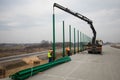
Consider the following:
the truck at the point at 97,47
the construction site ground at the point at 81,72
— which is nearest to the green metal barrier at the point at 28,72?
the construction site ground at the point at 81,72

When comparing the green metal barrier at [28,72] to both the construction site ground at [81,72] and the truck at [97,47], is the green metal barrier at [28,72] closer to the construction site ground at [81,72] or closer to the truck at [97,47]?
the construction site ground at [81,72]

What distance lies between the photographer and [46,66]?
12156 millimetres

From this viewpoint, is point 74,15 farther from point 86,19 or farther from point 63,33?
point 63,33

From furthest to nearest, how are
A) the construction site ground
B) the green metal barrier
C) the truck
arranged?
1. the truck
2. the construction site ground
3. the green metal barrier

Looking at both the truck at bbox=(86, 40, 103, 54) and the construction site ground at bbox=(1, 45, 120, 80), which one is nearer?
the construction site ground at bbox=(1, 45, 120, 80)

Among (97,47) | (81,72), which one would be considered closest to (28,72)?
(81,72)

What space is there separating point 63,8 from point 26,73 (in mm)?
15302

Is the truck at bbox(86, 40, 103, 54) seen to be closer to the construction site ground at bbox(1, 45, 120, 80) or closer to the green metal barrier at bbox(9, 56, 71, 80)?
the construction site ground at bbox(1, 45, 120, 80)

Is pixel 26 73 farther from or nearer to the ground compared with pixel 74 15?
nearer to the ground

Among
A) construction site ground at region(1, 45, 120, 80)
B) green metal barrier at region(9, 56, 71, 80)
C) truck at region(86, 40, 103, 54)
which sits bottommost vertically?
construction site ground at region(1, 45, 120, 80)

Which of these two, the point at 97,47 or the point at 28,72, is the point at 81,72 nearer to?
the point at 28,72

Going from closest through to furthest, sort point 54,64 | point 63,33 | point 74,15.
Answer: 1. point 54,64
2. point 63,33
3. point 74,15

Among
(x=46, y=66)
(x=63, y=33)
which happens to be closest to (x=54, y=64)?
(x=46, y=66)

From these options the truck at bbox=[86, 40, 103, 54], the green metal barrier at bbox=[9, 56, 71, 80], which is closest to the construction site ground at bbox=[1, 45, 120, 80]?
the green metal barrier at bbox=[9, 56, 71, 80]
